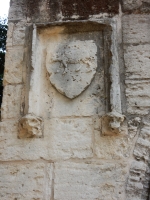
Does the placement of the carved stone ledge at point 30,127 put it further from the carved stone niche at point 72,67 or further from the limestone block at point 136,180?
the limestone block at point 136,180

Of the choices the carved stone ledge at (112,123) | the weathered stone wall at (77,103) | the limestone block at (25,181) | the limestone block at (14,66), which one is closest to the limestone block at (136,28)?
the weathered stone wall at (77,103)

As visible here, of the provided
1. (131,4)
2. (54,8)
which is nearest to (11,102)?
(54,8)

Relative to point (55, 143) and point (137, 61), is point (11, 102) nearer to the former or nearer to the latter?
point (55, 143)

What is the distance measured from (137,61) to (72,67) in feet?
1.89

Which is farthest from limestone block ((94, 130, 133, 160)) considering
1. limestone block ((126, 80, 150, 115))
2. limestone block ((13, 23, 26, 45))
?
limestone block ((13, 23, 26, 45))

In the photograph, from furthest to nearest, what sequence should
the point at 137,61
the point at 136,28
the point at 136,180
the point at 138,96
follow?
the point at 136,28
the point at 137,61
the point at 138,96
the point at 136,180

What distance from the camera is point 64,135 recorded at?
2.61 m

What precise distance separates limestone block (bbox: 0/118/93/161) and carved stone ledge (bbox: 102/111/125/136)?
5.0 inches

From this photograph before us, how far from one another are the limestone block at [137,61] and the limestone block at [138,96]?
0.22 ft

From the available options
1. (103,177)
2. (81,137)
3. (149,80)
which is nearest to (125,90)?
(149,80)

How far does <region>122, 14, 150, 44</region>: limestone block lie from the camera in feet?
9.43

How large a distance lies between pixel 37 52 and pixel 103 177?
1.28 m

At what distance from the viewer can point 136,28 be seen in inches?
115

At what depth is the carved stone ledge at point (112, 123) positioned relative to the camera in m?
2.51
